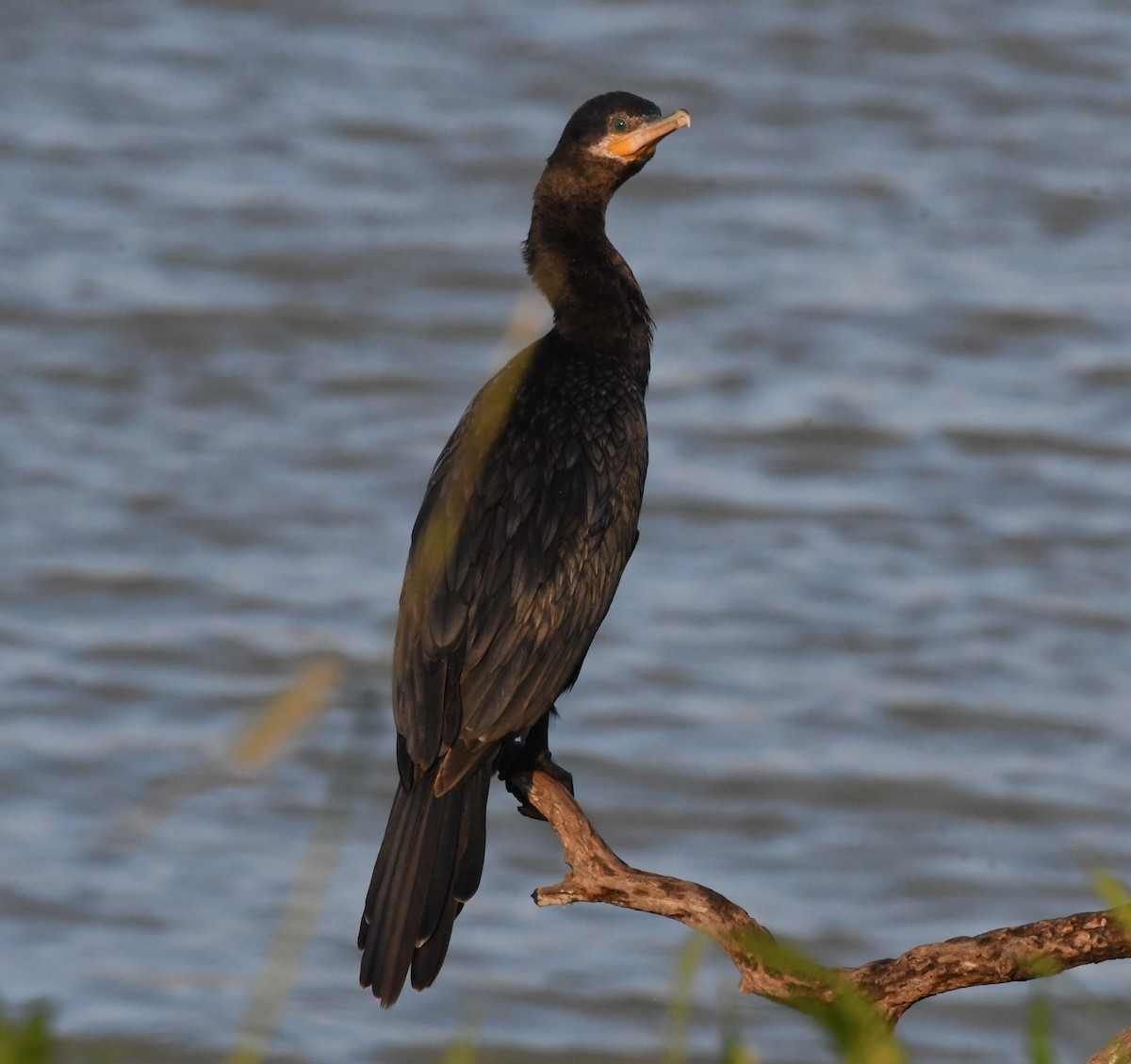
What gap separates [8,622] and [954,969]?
9.91 meters

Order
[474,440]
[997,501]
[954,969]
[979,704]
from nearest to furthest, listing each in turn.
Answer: [954,969]
[474,440]
[979,704]
[997,501]

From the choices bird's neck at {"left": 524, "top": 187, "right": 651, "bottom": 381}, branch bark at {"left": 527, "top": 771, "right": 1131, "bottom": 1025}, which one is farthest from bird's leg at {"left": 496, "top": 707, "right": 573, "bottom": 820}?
bird's neck at {"left": 524, "top": 187, "right": 651, "bottom": 381}

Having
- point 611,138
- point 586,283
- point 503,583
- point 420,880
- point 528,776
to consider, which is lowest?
point 420,880

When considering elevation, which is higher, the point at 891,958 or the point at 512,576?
the point at 512,576

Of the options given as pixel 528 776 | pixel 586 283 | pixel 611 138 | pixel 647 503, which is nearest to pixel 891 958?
pixel 528 776

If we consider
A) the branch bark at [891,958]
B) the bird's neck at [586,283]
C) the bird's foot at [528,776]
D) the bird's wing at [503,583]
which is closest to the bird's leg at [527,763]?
the bird's foot at [528,776]

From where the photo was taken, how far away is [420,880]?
14.7 ft

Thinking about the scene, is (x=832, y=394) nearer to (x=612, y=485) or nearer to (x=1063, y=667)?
(x=1063, y=667)

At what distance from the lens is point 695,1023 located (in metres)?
10.1

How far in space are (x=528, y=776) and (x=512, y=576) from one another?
43 cm

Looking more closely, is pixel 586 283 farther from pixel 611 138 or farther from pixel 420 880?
pixel 420 880

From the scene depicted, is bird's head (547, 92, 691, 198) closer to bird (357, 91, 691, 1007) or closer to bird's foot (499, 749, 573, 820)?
bird (357, 91, 691, 1007)

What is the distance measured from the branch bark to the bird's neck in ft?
5.62

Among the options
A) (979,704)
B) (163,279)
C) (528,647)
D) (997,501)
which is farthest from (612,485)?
(163,279)
